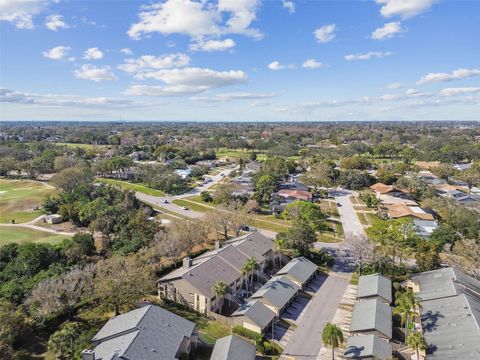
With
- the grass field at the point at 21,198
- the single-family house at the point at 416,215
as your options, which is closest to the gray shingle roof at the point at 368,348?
the single-family house at the point at 416,215

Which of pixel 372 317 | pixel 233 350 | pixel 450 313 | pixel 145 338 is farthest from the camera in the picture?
pixel 372 317

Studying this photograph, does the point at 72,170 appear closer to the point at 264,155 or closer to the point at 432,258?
the point at 432,258

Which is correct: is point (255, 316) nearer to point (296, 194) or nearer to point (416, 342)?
point (416, 342)

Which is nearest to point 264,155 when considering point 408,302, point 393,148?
point 393,148

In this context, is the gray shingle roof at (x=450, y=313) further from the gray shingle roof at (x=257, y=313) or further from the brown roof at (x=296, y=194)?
the brown roof at (x=296, y=194)

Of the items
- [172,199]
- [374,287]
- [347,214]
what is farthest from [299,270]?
[172,199]

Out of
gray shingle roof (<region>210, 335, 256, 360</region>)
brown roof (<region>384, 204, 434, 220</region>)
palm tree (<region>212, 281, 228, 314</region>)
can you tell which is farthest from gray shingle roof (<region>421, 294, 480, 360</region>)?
brown roof (<region>384, 204, 434, 220</region>)
